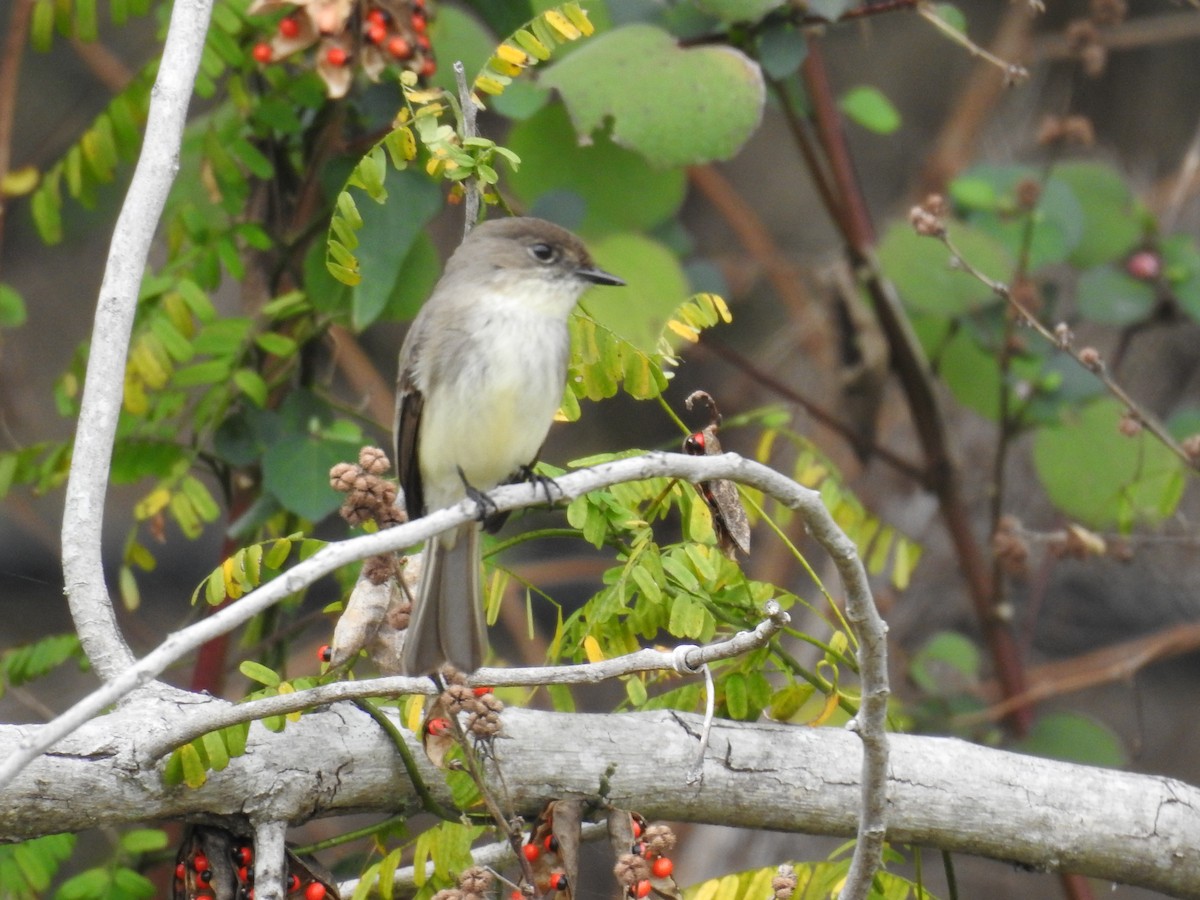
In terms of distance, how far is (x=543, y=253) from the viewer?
3170mm

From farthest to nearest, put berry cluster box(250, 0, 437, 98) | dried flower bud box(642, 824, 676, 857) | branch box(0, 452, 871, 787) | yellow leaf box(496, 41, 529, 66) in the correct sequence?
berry cluster box(250, 0, 437, 98), yellow leaf box(496, 41, 529, 66), dried flower bud box(642, 824, 676, 857), branch box(0, 452, 871, 787)

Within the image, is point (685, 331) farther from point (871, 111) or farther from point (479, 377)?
point (871, 111)

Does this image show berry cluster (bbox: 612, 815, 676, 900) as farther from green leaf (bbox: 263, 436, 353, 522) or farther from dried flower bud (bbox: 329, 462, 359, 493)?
green leaf (bbox: 263, 436, 353, 522)

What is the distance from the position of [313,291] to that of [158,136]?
1.10 metres

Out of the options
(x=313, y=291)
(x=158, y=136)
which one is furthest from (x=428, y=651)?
(x=313, y=291)

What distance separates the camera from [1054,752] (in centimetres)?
486

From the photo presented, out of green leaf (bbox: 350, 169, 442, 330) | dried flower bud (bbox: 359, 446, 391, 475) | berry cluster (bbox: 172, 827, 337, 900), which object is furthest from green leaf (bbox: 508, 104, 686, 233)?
berry cluster (bbox: 172, 827, 337, 900)

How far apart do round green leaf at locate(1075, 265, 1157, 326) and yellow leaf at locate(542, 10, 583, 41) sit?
8.44 ft

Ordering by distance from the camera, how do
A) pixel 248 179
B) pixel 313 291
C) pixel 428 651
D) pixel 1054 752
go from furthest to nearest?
pixel 1054 752
pixel 248 179
pixel 313 291
pixel 428 651

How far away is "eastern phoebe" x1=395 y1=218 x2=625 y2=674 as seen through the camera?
2.96 metres

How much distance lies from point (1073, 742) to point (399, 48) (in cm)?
314

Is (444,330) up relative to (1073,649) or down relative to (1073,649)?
up

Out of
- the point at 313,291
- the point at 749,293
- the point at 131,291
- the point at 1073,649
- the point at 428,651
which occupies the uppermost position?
the point at 131,291

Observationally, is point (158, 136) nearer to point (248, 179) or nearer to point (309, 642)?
point (248, 179)
